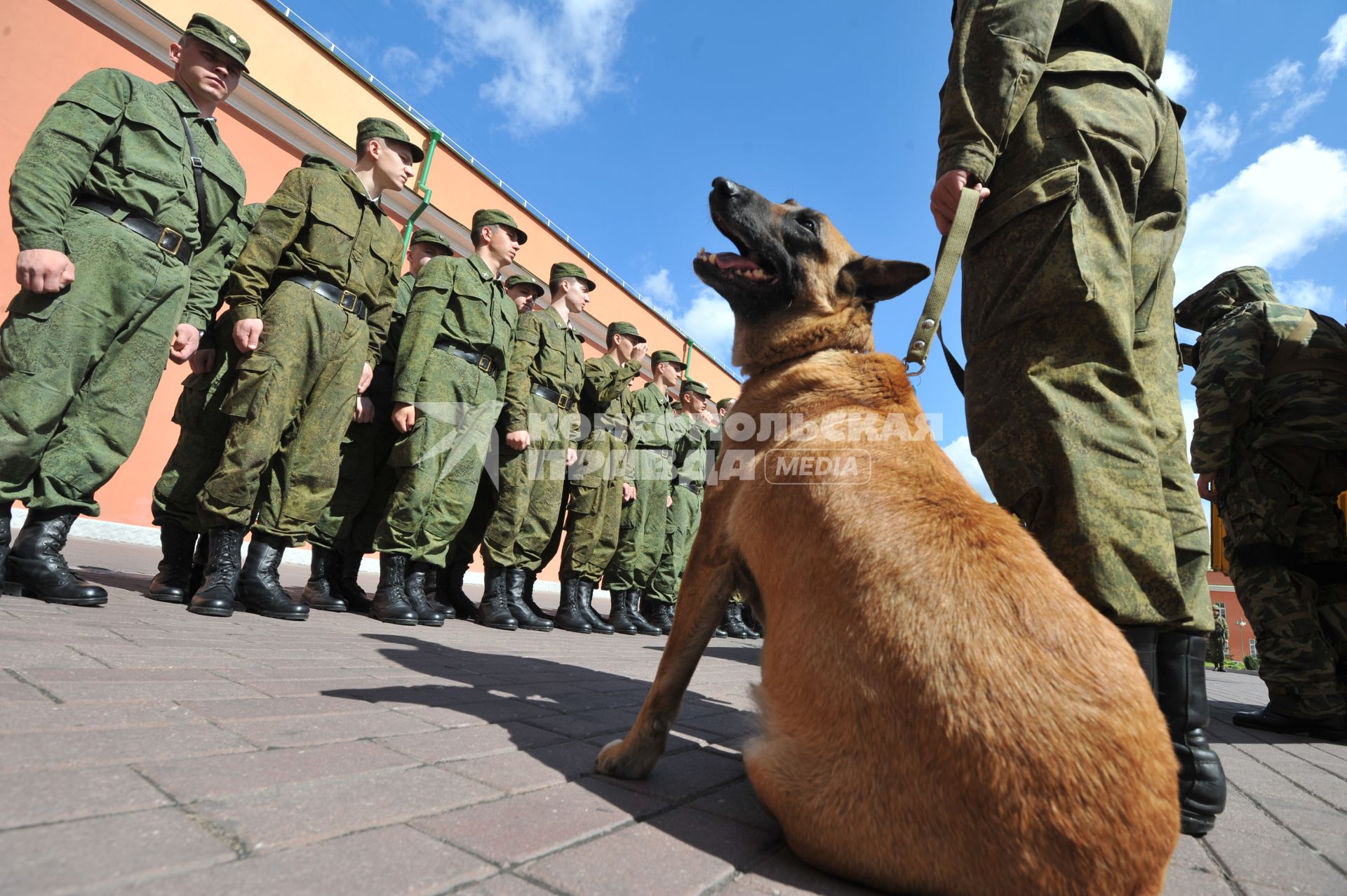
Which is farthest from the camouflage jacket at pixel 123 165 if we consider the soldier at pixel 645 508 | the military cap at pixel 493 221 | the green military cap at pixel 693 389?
the green military cap at pixel 693 389

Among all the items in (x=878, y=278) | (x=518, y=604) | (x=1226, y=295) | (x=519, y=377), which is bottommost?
(x=518, y=604)

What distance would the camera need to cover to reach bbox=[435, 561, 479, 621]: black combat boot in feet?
19.4

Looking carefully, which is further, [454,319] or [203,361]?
[454,319]

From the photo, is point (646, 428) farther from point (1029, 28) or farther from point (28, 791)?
point (28, 791)

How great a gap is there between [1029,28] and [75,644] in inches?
144

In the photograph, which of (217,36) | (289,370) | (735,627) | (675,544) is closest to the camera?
(217,36)

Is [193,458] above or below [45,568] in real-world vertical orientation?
above

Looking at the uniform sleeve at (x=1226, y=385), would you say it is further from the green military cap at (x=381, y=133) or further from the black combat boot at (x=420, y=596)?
the green military cap at (x=381, y=133)

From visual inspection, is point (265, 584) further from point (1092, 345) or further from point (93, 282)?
point (1092, 345)

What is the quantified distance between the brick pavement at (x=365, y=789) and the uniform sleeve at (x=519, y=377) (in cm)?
295

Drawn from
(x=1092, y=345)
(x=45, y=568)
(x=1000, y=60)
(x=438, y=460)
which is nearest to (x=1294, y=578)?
(x=1092, y=345)

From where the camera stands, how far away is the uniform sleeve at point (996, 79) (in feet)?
6.72

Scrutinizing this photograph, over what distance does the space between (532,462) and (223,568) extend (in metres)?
2.49

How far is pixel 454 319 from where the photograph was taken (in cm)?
497
